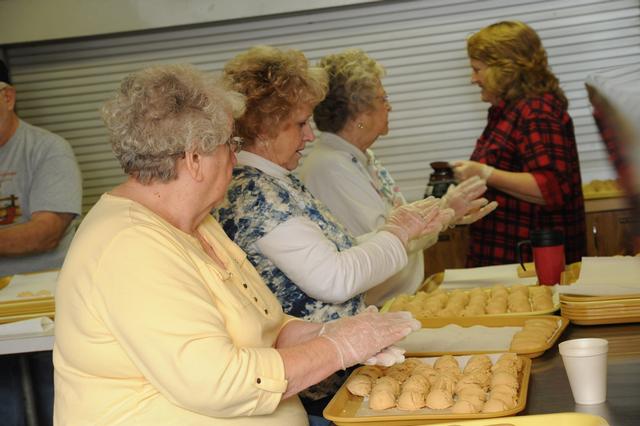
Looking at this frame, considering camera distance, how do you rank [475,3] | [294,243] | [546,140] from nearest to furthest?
1. [294,243]
2. [546,140]
3. [475,3]

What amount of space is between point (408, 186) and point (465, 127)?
1.73ft

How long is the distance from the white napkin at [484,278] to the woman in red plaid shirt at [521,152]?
0.44m

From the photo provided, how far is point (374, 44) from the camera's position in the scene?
5.66 m

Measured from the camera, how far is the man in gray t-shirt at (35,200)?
3.69 meters

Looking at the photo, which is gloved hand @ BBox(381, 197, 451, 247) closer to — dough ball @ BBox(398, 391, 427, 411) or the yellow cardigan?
dough ball @ BBox(398, 391, 427, 411)

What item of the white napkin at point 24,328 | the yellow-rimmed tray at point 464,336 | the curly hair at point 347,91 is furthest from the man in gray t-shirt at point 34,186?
the yellow-rimmed tray at point 464,336

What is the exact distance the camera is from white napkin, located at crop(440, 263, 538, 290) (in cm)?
337

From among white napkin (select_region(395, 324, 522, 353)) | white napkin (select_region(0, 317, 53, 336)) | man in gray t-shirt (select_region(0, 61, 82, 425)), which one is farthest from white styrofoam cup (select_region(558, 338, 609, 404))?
man in gray t-shirt (select_region(0, 61, 82, 425))

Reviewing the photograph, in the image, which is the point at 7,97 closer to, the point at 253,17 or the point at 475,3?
the point at 253,17

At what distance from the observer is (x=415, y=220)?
116 inches

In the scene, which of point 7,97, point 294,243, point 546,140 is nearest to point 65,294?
point 294,243

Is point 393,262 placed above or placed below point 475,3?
below

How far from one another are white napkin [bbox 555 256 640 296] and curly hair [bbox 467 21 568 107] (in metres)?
1.33

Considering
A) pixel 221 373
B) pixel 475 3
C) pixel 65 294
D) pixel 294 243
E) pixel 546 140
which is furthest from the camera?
pixel 475 3
